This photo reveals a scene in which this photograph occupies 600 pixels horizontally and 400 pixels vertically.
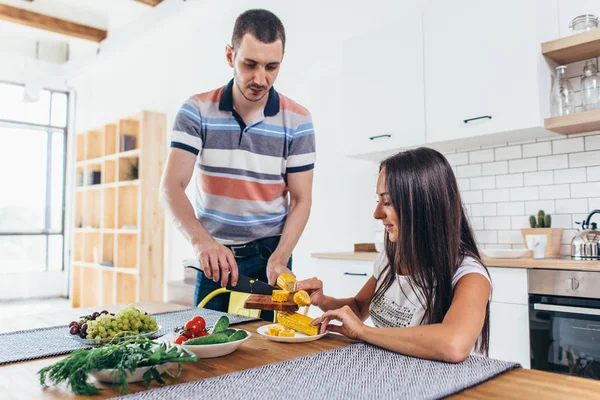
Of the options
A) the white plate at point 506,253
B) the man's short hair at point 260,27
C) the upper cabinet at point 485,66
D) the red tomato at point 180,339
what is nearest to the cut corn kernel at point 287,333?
the red tomato at point 180,339

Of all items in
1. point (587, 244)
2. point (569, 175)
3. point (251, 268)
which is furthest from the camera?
point (569, 175)

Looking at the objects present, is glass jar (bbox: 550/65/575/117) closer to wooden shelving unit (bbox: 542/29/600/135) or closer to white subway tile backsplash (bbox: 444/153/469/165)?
wooden shelving unit (bbox: 542/29/600/135)

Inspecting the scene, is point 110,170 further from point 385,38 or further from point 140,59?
point 385,38

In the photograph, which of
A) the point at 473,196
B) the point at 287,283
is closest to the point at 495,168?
the point at 473,196

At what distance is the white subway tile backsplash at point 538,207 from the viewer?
273 cm

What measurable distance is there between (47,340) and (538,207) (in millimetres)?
2437

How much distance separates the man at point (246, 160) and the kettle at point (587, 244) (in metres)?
1.32

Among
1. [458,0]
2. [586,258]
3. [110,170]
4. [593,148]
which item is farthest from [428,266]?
[110,170]

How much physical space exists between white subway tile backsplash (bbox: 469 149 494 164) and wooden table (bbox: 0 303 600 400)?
2.05 m

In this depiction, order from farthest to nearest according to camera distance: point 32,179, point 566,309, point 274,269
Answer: point 32,179
point 566,309
point 274,269

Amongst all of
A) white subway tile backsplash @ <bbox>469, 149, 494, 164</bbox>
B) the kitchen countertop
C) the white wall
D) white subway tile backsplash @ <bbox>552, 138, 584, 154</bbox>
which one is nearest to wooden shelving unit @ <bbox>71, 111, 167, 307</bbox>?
the white wall

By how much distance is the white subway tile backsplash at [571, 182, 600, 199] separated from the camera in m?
2.57

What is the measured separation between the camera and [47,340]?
4.39 ft

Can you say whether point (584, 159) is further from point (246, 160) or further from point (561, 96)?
point (246, 160)
